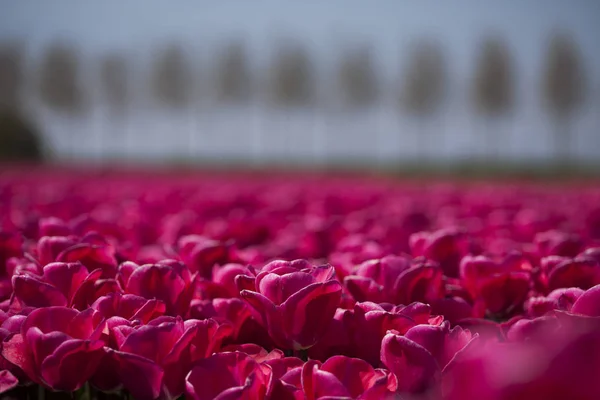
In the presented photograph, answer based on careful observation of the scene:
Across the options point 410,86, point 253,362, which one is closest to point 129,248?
point 253,362

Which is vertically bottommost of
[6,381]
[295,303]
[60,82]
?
[6,381]

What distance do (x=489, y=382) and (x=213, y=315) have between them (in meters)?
0.91

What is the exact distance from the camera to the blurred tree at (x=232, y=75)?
4947 cm

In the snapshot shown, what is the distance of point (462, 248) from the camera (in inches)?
79.0

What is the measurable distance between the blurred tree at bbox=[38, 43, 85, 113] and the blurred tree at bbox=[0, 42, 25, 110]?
1.84 metres

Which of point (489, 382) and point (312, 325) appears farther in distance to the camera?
point (312, 325)

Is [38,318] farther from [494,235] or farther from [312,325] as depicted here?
[494,235]

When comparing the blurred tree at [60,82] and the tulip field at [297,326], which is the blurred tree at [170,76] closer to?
the blurred tree at [60,82]

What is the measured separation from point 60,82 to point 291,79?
17161mm

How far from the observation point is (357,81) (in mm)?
49281

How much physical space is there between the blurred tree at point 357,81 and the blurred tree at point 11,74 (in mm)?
23277

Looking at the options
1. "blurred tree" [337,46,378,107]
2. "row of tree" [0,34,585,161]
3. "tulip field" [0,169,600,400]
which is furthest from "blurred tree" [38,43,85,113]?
"tulip field" [0,169,600,400]

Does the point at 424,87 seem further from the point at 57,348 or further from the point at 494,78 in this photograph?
the point at 57,348

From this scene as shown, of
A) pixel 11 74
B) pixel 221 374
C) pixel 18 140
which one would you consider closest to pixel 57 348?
pixel 221 374
